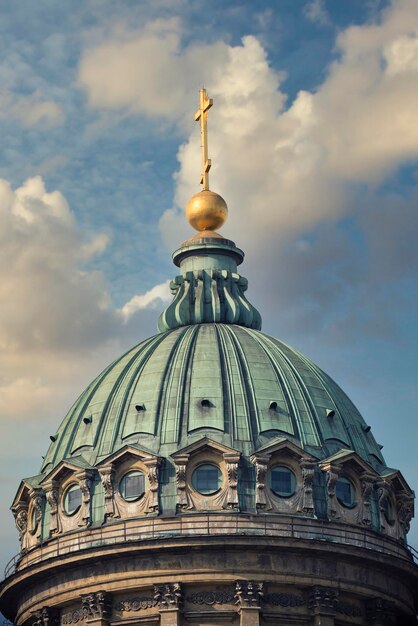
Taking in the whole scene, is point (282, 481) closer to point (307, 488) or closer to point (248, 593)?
point (307, 488)

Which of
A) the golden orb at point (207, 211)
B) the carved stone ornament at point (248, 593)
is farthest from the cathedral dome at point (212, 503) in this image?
the golden orb at point (207, 211)

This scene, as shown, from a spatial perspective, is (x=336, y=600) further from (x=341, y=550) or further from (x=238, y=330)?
(x=238, y=330)

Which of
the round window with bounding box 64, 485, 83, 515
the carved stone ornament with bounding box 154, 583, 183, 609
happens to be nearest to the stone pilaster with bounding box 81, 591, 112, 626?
the carved stone ornament with bounding box 154, 583, 183, 609

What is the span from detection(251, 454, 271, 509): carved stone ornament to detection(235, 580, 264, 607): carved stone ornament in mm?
4243

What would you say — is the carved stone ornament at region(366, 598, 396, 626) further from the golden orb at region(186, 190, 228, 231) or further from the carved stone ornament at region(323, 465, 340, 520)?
the golden orb at region(186, 190, 228, 231)

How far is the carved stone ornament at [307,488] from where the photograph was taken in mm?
89838

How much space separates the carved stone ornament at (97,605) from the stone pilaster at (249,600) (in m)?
6.50

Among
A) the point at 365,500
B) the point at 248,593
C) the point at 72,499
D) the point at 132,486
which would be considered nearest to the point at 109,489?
the point at 132,486

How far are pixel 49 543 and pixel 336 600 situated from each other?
603 inches

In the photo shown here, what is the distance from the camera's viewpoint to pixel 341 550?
88500mm

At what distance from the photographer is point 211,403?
9262cm

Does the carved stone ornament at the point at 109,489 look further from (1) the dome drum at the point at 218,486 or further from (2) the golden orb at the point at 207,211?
(2) the golden orb at the point at 207,211

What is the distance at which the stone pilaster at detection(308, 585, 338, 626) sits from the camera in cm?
8706

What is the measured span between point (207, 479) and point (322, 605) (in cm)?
850
